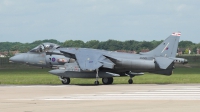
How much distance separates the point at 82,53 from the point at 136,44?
187 feet

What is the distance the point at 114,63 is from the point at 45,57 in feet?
15.2

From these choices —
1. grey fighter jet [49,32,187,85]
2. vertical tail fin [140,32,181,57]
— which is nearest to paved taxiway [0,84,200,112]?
grey fighter jet [49,32,187,85]

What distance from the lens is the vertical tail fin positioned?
3312 centimetres

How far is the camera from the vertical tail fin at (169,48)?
3312 cm

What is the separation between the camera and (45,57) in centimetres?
3478

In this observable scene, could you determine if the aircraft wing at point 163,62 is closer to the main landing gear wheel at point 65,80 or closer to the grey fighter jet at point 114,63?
the grey fighter jet at point 114,63
